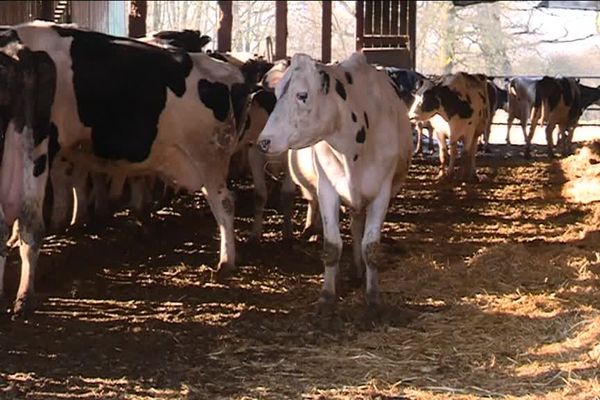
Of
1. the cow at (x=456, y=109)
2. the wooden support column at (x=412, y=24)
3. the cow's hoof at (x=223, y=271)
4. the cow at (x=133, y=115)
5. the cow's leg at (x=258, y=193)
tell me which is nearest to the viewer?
the cow at (x=133, y=115)

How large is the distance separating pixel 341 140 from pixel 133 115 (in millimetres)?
2104

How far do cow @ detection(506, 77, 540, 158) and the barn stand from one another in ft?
30.4

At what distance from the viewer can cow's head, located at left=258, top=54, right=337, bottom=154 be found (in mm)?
6480

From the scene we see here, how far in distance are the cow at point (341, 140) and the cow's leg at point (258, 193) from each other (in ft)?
8.21

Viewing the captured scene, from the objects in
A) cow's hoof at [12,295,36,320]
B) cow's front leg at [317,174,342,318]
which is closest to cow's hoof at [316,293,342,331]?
cow's front leg at [317,174,342,318]

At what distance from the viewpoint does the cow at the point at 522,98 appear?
76.2 ft

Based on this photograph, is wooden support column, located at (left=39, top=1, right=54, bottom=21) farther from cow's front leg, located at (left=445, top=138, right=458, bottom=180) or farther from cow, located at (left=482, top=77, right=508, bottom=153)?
cow, located at (left=482, top=77, right=508, bottom=153)

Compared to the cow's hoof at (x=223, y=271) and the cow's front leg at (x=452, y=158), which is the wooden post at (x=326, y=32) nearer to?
the cow's front leg at (x=452, y=158)

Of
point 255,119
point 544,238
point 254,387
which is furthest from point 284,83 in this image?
point 544,238

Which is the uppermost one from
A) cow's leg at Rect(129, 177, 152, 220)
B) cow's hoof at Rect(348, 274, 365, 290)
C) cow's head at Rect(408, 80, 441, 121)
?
cow's head at Rect(408, 80, 441, 121)

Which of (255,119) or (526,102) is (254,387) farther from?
(526,102)

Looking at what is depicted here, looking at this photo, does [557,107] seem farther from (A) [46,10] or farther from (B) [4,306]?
(B) [4,306]

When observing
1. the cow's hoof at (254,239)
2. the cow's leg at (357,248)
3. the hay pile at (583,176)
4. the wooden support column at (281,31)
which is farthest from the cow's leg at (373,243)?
the wooden support column at (281,31)

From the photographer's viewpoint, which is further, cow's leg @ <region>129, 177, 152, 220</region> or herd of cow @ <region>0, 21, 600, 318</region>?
cow's leg @ <region>129, 177, 152, 220</region>
